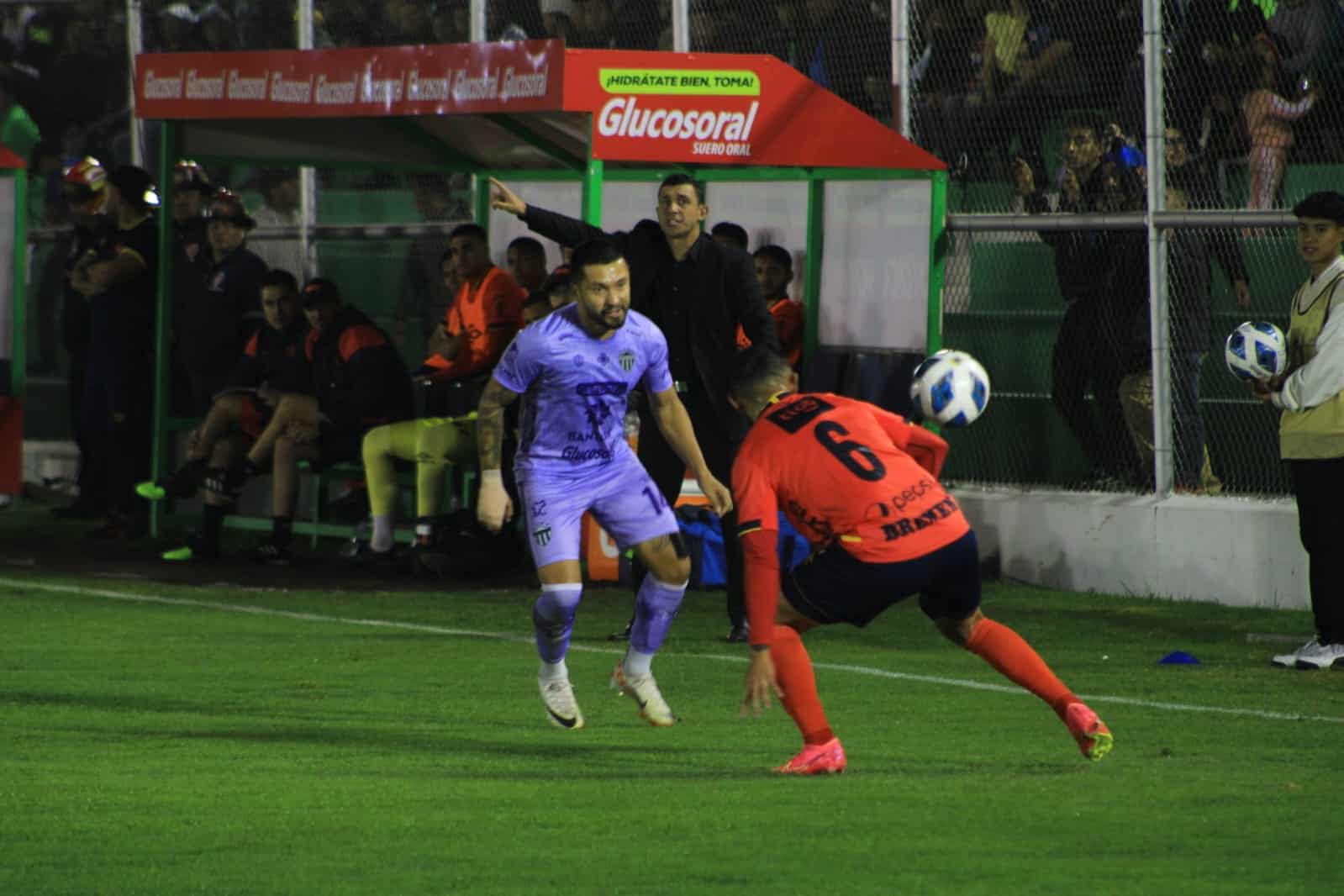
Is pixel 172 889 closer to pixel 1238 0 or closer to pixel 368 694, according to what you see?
pixel 368 694

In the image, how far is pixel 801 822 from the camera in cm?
706

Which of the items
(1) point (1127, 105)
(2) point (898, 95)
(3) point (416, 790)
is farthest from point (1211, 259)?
(3) point (416, 790)

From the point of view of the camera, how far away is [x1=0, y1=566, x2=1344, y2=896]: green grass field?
642 centimetres

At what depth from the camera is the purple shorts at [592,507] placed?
920 centimetres

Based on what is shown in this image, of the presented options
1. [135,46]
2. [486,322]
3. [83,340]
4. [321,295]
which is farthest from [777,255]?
[135,46]

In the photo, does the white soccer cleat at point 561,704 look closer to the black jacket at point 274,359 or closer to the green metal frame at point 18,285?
the black jacket at point 274,359

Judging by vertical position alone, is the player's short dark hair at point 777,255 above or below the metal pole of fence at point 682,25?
below

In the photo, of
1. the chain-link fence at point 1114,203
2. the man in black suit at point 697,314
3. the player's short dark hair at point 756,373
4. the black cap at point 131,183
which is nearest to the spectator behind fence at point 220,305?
the black cap at point 131,183

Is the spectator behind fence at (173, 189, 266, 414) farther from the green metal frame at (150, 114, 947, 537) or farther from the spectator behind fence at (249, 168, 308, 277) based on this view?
the spectator behind fence at (249, 168, 308, 277)

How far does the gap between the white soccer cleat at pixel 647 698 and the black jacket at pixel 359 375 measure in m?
6.47

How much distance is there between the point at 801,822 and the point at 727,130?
7.81 m

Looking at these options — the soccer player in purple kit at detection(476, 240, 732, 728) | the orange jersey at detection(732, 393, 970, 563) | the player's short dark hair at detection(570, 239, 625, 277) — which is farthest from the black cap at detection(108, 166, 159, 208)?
the orange jersey at detection(732, 393, 970, 563)

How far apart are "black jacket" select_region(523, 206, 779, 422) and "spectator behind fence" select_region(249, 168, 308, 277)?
324 inches

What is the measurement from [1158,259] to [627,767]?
675cm
